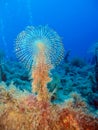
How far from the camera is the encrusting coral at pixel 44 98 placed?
3.70 m

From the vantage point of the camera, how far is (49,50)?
3.76m

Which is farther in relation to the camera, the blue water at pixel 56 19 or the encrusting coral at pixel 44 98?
the blue water at pixel 56 19

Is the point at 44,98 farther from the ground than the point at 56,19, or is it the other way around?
the point at 56,19

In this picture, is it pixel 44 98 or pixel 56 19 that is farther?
pixel 56 19

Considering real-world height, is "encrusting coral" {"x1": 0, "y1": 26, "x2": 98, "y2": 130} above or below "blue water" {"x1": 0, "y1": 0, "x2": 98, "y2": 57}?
below

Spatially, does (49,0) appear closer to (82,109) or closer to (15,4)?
(15,4)

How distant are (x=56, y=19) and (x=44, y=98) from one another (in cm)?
7759

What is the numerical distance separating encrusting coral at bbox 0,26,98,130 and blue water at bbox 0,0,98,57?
2235 inches

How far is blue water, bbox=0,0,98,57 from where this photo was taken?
67.2m

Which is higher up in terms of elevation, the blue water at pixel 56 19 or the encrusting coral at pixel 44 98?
the blue water at pixel 56 19

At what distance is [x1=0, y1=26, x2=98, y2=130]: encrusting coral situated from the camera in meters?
3.70

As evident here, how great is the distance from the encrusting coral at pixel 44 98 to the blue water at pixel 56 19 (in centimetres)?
5678

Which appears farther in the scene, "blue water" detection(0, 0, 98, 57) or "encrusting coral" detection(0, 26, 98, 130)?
"blue water" detection(0, 0, 98, 57)

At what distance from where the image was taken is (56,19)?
80125 mm
